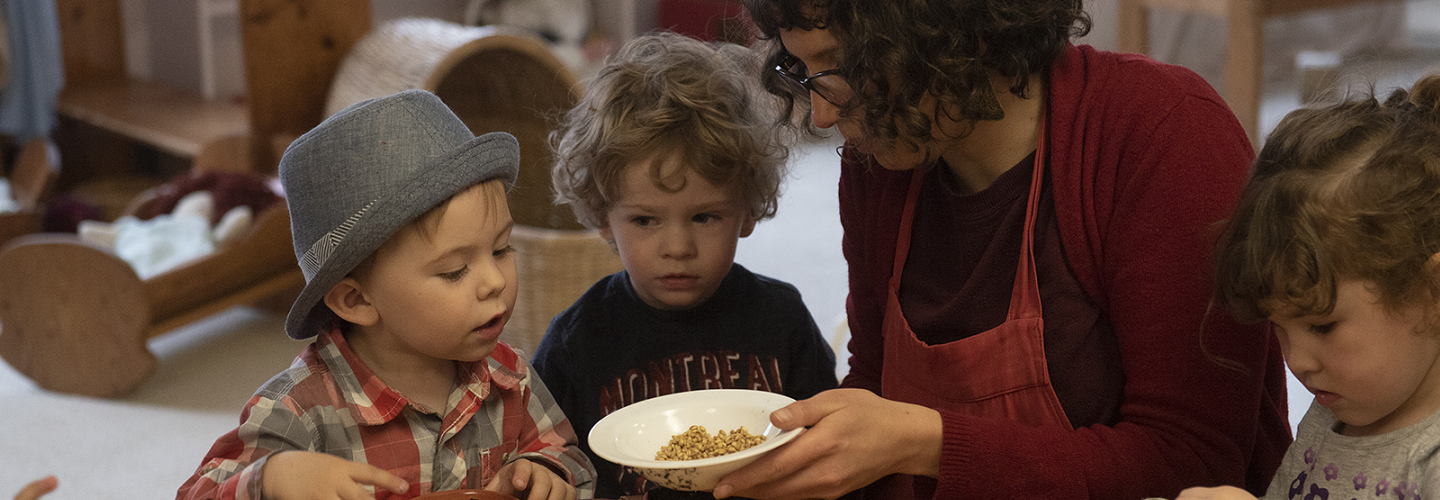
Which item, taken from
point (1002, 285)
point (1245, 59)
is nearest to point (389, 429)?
point (1002, 285)

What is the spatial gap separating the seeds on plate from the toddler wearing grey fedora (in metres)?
0.12

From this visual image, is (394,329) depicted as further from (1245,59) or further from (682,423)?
(1245,59)

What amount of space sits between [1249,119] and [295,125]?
2.49 meters

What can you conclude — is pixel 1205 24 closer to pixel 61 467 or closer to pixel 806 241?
pixel 806 241

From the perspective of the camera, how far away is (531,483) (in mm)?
1077

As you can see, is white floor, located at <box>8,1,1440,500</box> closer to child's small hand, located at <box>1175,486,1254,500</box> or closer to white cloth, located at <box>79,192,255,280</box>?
white cloth, located at <box>79,192,255,280</box>

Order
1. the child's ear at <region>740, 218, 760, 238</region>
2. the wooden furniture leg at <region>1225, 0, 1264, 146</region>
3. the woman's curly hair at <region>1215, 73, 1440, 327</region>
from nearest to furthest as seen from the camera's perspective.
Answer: the woman's curly hair at <region>1215, 73, 1440, 327</region>
the child's ear at <region>740, 218, 760, 238</region>
the wooden furniture leg at <region>1225, 0, 1264, 146</region>

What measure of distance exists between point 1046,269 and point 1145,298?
0.35 feet

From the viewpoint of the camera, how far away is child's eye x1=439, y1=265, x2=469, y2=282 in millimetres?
1047

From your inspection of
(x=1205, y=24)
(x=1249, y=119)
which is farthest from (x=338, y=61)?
(x=1205, y=24)

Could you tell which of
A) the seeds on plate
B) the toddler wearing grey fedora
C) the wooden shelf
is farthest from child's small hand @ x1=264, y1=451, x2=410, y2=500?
the wooden shelf

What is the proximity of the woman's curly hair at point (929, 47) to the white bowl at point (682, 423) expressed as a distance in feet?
0.94

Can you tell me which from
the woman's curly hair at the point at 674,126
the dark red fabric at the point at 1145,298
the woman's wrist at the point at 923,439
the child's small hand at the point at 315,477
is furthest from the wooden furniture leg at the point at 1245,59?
the child's small hand at the point at 315,477

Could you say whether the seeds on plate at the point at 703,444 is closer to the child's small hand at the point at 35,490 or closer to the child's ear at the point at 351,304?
the child's ear at the point at 351,304
